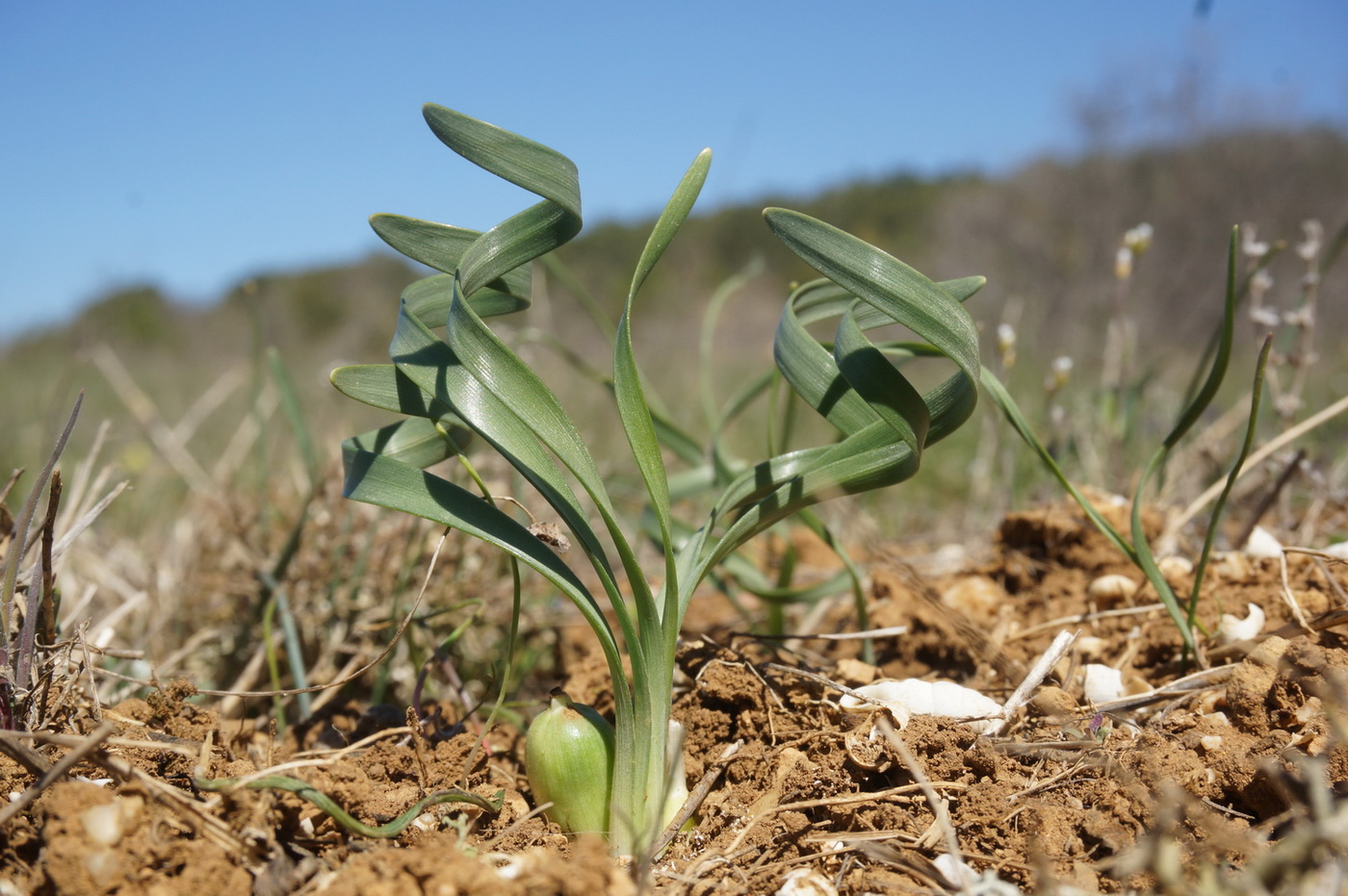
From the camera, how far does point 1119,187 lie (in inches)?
427

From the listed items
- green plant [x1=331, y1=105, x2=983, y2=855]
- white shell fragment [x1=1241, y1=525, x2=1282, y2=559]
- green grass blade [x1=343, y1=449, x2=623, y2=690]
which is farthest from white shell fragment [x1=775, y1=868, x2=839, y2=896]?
white shell fragment [x1=1241, y1=525, x2=1282, y2=559]

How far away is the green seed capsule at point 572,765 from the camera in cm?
91

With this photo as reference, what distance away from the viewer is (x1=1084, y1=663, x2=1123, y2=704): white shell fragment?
108 cm

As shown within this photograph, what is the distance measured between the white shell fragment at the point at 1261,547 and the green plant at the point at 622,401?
0.73m

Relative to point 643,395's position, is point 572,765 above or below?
below

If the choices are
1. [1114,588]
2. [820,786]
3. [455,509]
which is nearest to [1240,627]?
[1114,588]

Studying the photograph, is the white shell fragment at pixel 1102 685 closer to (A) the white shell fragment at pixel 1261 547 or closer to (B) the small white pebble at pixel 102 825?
(A) the white shell fragment at pixel 1261 547

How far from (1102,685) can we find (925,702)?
253 mm

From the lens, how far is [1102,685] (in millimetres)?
1080

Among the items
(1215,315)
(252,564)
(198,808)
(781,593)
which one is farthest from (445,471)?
(1215,315)

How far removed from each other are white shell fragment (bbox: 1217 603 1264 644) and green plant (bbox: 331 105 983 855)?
519 millimetres

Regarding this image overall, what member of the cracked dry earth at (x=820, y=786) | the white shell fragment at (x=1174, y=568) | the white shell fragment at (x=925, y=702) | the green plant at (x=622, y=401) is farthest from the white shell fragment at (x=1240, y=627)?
the green plant at (x=622, y=401)

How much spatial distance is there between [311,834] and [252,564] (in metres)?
0.91

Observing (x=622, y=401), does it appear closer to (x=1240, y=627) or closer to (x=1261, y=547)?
(x=1240, y=627)
